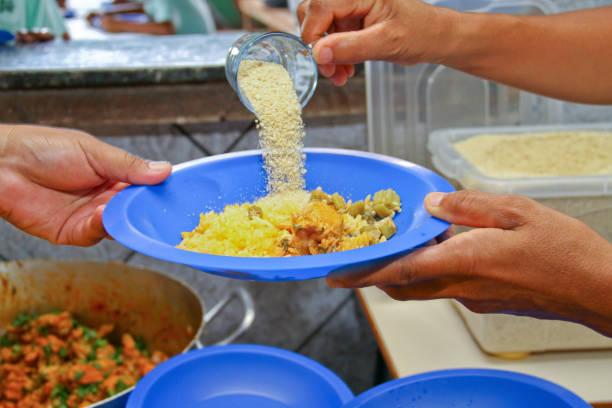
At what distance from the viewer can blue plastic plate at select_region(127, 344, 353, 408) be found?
885 millimetres

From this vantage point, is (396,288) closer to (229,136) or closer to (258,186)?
(258,186)

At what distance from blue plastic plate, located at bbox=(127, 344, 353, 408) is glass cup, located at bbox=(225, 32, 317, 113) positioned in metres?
0.43

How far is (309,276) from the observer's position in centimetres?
71

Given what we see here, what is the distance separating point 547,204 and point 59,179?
36.0 inches

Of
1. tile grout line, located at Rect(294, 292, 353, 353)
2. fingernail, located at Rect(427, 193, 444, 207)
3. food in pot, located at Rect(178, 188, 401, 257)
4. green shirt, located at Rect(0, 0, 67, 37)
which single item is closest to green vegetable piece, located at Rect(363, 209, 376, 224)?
food in pot, located at Rect(178, 188, 401, 257)

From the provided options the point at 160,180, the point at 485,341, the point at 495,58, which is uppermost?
the point at 495,58

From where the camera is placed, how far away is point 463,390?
2.72 ft

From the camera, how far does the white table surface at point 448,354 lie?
104 centimetres

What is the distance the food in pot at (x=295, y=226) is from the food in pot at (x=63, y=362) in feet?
1.49

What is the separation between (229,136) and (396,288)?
85cm

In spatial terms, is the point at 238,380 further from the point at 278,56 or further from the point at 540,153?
the point at 540,153

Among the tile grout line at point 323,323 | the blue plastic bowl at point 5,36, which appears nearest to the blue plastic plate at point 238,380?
the tile grout line at point 323,323

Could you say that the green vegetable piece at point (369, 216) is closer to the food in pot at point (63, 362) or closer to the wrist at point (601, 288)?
the wrist at point (601, 288)

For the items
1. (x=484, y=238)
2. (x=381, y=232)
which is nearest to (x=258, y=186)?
(x=381, y=232)
